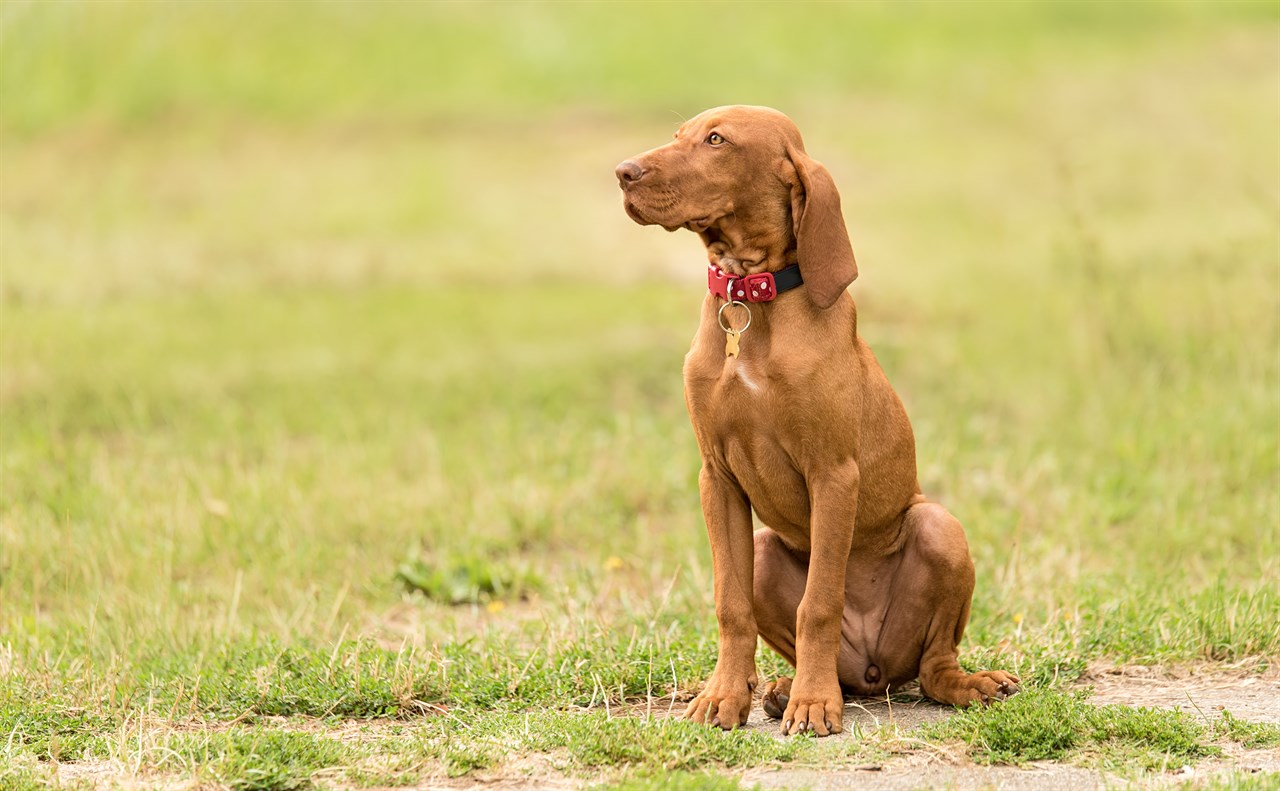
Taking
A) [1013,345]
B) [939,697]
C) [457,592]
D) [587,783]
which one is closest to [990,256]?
[1013,345]

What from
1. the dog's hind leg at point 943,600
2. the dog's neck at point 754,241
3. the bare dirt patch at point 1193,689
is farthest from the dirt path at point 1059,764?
the dog's neck at point 754,241

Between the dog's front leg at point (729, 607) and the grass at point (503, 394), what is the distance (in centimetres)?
25

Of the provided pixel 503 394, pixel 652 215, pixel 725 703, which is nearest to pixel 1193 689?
pixel 725 703

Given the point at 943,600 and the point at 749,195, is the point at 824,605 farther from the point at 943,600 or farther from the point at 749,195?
the point at 749,195

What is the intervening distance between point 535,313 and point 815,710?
9135mm

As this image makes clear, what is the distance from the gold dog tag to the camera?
4.54m

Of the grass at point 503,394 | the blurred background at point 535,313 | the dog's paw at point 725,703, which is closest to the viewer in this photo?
the dog's paw at point 725,703

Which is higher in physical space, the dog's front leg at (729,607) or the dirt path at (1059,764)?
the dog's front leg at (729,607)

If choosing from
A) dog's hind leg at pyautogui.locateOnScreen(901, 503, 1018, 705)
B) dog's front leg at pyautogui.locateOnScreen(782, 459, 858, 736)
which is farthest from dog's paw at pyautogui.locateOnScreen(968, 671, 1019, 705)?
dog's front leg at pyautogui.locateOnScreen(782, 459, 858, 736)

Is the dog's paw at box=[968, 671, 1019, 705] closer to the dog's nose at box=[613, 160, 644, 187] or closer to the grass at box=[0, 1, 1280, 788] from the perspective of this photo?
the grass at box=[0, 1, 1280, 788]

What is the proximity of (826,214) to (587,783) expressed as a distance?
6.01 ft

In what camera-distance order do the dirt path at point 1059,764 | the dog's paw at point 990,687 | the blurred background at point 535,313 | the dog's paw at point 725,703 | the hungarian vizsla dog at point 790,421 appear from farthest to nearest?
1. the blurred background at point 535,313
2. the dog's paw at point 990,687
3. the dog's paw at point 725,703
4. the hungarian vizsla dog at point 790,421
5. the dirt path at point 1059,764

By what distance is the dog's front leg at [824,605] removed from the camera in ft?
14.9

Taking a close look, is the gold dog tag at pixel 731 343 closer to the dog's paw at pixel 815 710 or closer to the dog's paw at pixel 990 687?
the dog's paw at pixel 815 710
